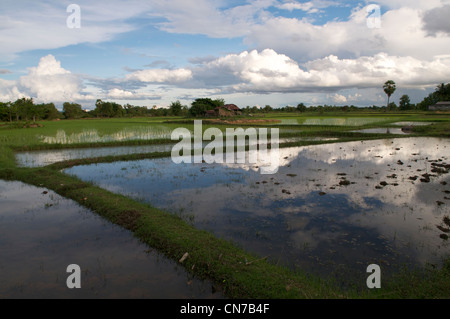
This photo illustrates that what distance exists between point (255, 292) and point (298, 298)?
1.84ft

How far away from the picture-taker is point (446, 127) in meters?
25.1

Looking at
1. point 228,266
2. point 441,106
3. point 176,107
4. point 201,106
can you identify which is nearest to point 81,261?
point 228,266

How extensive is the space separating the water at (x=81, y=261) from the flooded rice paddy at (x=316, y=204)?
4.87 ft

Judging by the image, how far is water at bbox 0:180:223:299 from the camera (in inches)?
156

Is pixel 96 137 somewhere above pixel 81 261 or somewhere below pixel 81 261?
above

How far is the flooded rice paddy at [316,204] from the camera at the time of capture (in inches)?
188

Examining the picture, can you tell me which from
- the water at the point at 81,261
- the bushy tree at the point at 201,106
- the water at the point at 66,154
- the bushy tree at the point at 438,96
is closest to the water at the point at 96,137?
the water at the point at 66,154

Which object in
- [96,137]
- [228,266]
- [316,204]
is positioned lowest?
[228,266]

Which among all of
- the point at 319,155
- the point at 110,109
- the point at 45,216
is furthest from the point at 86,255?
the point at 110,109

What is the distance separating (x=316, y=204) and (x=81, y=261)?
5527 mm

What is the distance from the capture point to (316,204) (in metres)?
7.26

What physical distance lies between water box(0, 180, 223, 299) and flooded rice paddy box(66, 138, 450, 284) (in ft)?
4.87

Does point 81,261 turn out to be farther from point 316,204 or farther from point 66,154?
point 66,154
